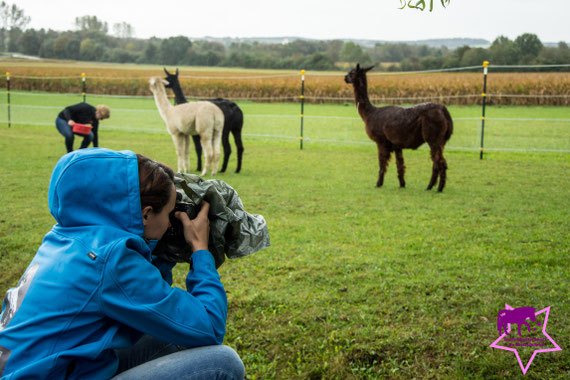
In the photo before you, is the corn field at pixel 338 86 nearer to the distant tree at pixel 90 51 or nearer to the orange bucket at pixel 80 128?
the distant tree at pixel 90 51

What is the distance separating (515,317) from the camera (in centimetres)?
329

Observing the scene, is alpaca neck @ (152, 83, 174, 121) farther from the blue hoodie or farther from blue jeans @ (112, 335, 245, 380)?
the blue hoodie

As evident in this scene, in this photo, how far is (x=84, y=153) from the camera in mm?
1625

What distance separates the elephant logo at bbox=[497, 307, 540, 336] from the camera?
127 inches

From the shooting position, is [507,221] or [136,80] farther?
[136,80]

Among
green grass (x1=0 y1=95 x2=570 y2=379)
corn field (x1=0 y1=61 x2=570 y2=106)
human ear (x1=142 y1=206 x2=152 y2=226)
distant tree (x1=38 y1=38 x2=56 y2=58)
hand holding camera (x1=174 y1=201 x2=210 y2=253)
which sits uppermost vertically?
distant tree (x1=38 y1=38 x2=56 y2=58)

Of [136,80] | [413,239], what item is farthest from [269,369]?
[136,80]

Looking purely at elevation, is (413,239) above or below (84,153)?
below

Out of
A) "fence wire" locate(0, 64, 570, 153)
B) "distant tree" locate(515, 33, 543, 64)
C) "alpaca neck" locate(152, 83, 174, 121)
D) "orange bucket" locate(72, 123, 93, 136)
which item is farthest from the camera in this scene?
"distant tree" locate(515, 33, 543, 64)

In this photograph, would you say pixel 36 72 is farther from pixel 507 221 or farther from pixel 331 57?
pixel 331 57

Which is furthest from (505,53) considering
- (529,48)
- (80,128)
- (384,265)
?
(384,265)

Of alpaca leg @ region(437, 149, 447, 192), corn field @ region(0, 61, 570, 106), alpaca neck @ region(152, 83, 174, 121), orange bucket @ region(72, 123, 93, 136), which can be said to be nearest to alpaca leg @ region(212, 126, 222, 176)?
alpaca neck @ region(152, 83, 174, 121)

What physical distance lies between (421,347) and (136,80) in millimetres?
35286

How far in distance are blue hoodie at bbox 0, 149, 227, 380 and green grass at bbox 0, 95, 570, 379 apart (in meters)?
1.39
